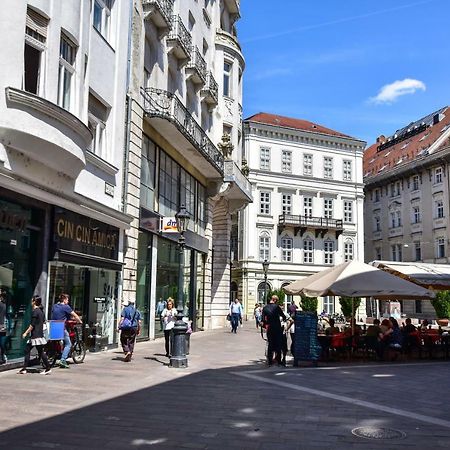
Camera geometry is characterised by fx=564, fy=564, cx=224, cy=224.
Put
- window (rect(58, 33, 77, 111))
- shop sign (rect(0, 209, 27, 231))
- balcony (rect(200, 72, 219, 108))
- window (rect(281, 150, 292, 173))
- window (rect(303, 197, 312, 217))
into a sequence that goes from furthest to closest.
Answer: window (rect(303, 197, 312, 217))
window (rect(281, 150, 292, 173))
balcony (rect(200, 72, 219, 108))
window (rect(58, 33, 77, 111))
shop sign (rect(0, 209, 27, 231))

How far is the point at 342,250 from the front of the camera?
189 feet

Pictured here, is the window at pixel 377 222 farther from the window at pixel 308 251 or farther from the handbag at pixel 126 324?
the handbag at pixel 126 324

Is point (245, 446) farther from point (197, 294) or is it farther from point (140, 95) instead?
point (197, 294)


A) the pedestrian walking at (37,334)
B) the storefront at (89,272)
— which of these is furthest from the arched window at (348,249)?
the pedestrian walking at (37,334)

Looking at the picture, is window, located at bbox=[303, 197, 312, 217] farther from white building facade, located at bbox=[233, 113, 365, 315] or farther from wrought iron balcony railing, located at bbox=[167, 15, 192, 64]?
wrought iron balcony railing, located at bbox=[167, 15, 192, 64]

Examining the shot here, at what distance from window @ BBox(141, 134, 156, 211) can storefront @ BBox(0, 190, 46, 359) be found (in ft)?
23.5

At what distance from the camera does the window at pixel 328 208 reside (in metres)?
58.0

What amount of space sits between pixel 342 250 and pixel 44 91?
4814 centimetres

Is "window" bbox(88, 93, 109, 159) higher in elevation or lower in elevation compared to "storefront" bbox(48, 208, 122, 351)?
higher

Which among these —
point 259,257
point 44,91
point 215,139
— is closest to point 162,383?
point 44,91

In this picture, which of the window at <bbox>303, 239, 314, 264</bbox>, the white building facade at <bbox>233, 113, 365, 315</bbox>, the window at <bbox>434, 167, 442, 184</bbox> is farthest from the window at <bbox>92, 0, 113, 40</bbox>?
the window at <bbox>434, 167, 442, 184</bbox>

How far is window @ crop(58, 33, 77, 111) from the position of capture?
1374cm

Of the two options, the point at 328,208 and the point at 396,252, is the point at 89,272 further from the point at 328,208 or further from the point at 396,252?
the point at 396,252

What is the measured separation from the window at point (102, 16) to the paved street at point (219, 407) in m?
9.60
